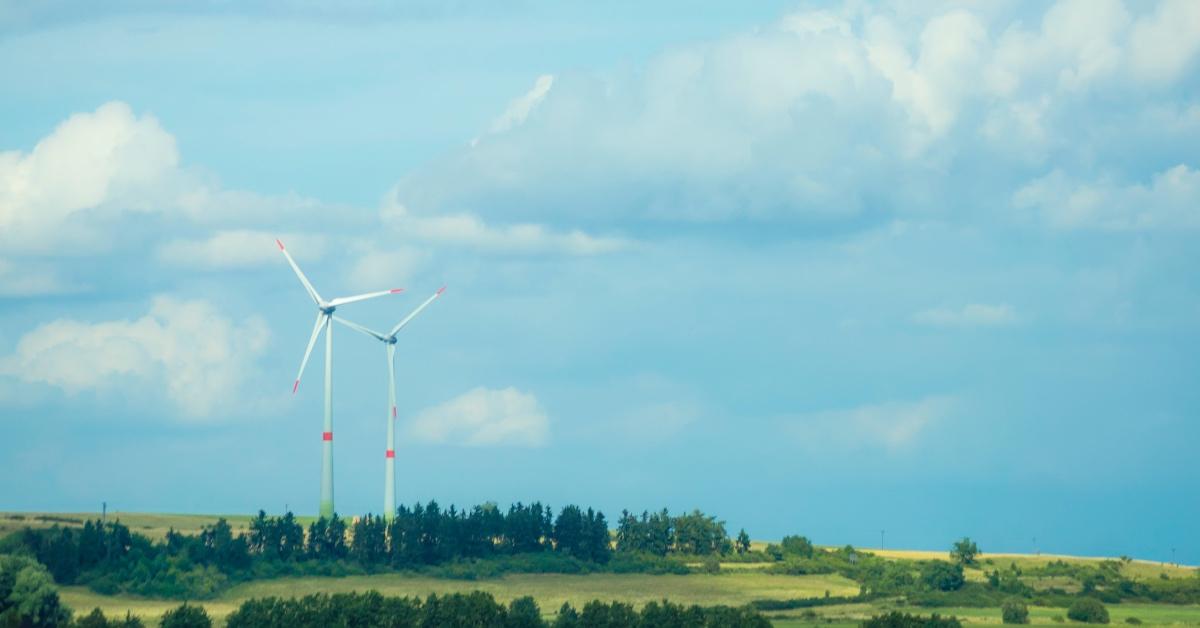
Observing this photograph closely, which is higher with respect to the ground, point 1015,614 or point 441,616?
point 441,616

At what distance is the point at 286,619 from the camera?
138750 millimetres

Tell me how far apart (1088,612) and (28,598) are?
4966 inches

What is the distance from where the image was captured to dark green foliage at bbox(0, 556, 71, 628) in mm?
141000

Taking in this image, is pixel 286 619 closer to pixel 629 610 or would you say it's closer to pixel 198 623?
pixel 198 623

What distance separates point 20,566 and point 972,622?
349ft

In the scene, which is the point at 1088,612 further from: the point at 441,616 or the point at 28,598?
the point at 28,598

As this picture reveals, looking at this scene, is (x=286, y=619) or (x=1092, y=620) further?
(x=1092, y=620)

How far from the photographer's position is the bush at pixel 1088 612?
188 m

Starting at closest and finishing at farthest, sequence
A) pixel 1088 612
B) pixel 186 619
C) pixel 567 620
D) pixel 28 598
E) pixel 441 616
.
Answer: pixel 441 616 → pixel 28 598 → pixel 186 619 → pixel 567 620 → pixel 1088 612

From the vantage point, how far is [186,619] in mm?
142500

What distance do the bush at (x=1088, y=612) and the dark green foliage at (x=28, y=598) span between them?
120359mm

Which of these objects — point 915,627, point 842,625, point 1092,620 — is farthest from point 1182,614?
point 915,627

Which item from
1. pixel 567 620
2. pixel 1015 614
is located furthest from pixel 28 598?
pixel 1015 614

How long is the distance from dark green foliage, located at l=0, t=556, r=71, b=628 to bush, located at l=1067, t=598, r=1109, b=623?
12036cm
